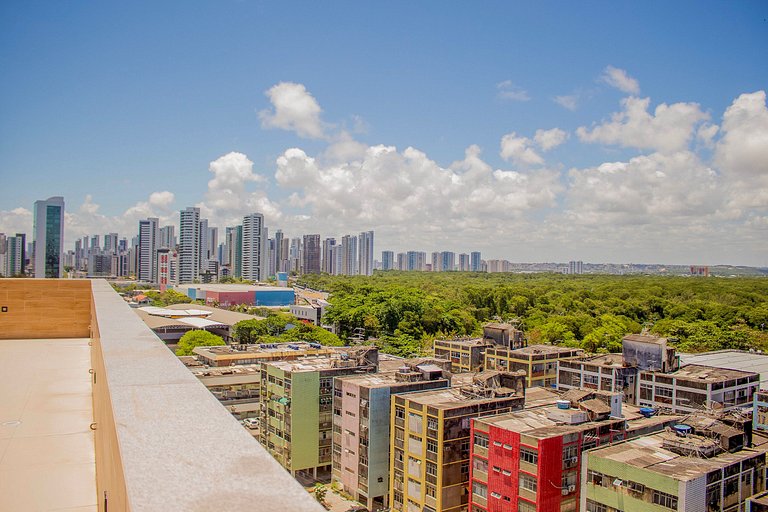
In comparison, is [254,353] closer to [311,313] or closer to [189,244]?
[311,313]

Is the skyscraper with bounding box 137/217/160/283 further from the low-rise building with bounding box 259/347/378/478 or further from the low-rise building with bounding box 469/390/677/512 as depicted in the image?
the low-rise building with bounding box 469/390/677/512

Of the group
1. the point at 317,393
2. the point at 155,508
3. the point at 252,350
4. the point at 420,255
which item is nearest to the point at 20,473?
the point at 155,508

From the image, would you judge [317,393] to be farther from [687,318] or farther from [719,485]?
[687,318]

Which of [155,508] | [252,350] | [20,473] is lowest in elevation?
[252,350]

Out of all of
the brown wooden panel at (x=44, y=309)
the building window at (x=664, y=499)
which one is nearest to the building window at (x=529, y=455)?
the building window at (x=664, y=499)

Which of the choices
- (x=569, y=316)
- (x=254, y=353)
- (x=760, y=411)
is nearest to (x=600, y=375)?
(x=760, y=411)

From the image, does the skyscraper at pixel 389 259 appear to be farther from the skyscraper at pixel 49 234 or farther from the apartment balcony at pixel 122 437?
the apartment balcony at pixel 122 437

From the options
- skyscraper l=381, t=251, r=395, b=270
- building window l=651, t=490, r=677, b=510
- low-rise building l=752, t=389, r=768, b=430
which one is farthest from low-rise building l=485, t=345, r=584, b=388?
skyscraper l=381, t=251, r=395, b=270
